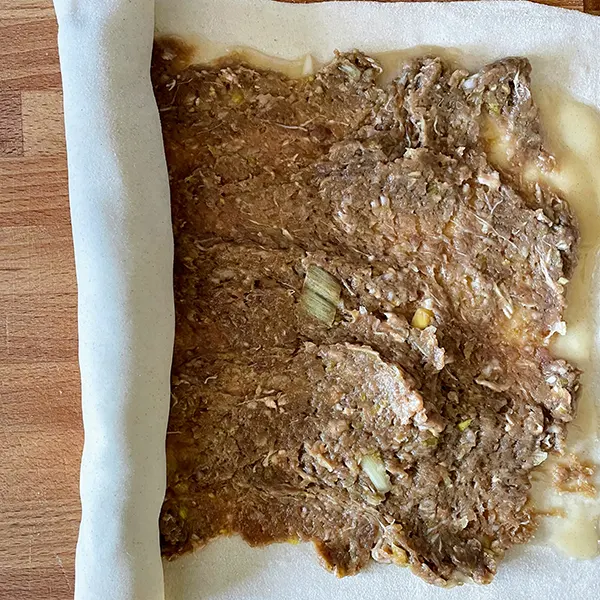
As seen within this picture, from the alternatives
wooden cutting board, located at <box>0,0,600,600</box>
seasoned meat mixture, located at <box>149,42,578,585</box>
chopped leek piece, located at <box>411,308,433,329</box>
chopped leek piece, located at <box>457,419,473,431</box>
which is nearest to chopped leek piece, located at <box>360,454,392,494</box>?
seasoned meat mixture, located at <box>149,42,578,585</box>

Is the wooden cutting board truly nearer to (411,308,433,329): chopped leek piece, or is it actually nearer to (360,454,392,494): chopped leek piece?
(360,454,392,494): chopped leek piece

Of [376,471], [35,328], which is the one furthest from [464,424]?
[35,328]

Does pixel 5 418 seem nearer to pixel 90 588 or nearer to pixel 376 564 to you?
pixel 90 588

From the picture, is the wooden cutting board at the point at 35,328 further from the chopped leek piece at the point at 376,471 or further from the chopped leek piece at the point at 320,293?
the chopped leek piece at the point at 376,471

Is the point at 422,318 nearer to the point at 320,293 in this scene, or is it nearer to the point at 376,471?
the point at 320,293

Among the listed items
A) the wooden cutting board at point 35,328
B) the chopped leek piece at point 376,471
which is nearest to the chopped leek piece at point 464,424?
the chopped leek piece at point 376,471

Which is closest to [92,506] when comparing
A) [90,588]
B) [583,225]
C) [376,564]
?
[90,588]
